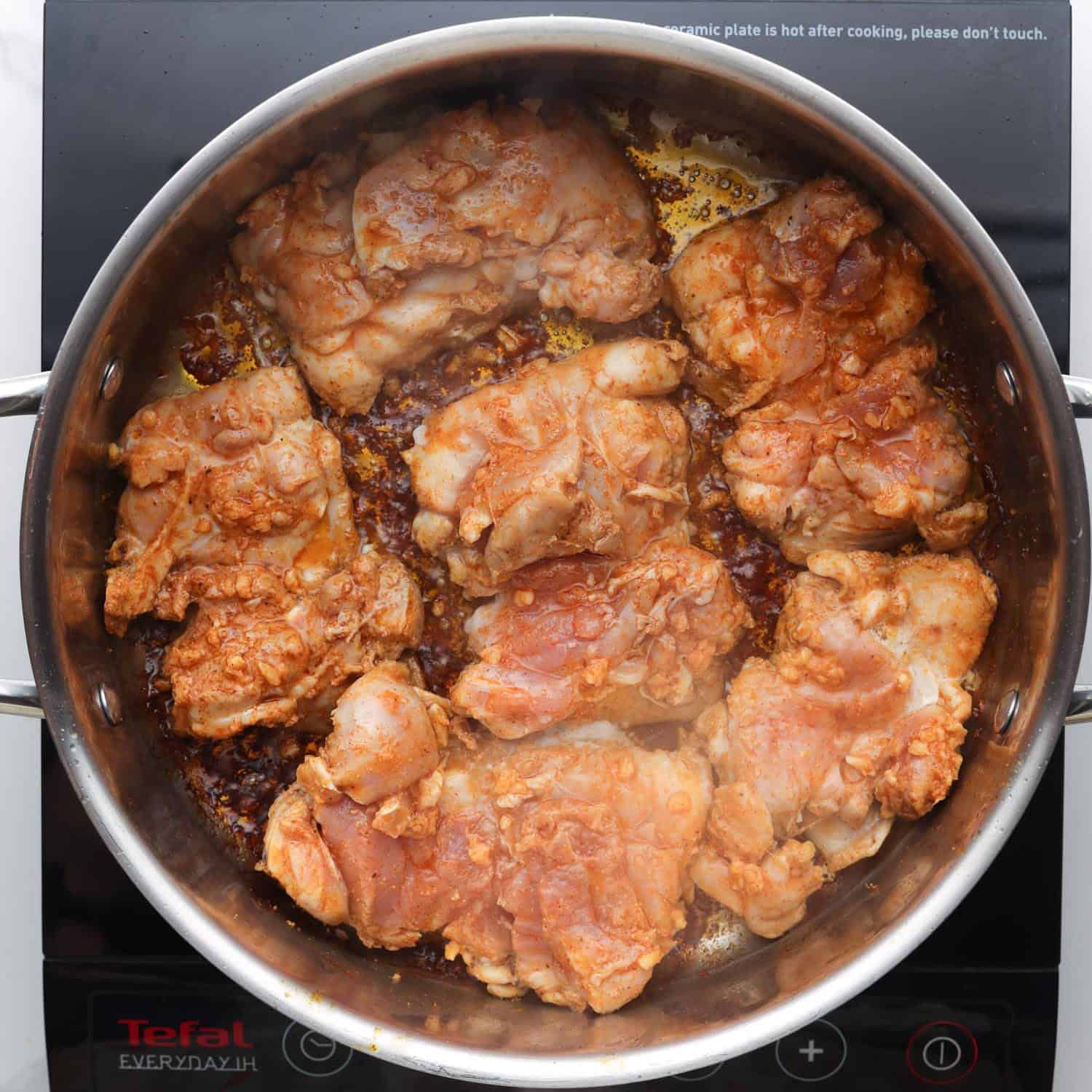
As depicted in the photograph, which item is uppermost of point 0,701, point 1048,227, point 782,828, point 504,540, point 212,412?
point 1048,227

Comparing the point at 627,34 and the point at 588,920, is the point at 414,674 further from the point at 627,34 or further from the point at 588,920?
the point at 627,34

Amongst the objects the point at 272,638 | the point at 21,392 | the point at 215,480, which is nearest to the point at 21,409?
the point at 21,392

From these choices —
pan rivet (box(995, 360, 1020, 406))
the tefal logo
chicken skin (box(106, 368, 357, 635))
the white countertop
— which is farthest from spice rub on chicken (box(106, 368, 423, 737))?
pan rivet (box(995, 360, 1020, 406))

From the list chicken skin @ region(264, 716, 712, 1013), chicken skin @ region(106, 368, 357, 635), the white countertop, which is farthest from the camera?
the white countertop

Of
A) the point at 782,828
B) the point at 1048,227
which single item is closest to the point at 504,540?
the point at 782,828

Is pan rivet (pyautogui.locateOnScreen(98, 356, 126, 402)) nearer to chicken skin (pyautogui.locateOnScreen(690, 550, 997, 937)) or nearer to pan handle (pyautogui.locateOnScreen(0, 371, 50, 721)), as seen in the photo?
pan handle (pyautogui.locateOnScreen(0, 371, 50, 721))

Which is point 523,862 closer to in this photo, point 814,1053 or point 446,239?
point 814,1053
